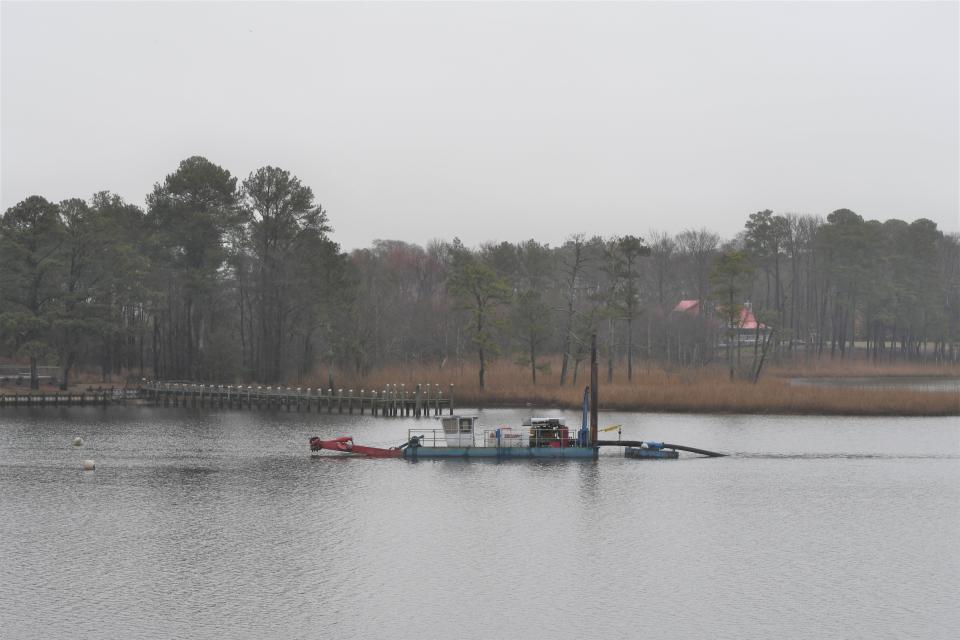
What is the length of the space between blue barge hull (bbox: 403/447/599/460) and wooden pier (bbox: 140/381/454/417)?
79.1 feet

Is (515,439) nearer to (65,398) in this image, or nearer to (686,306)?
(65,398)

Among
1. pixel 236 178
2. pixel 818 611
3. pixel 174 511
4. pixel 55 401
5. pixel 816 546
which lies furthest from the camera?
pixel 236 178

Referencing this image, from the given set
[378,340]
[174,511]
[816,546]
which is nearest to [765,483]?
[816,546]

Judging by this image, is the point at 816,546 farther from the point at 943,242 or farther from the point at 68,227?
the point at 943,242

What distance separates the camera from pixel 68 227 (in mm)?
103188

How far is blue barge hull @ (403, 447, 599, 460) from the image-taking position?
62.7 metres

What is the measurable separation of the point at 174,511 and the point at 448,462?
19.5 m

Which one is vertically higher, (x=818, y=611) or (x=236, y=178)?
(x=236, y=178)

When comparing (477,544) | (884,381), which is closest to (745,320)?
(884,381)

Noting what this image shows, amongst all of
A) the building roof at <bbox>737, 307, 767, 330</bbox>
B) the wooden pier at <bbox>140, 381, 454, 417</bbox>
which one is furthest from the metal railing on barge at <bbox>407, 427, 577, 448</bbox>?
the building roof at <bbox>737, 307, 767, 330</bbox>

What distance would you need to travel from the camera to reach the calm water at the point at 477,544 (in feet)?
108

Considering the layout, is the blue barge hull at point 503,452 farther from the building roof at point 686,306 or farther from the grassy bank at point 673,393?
the building roof at point 686,306

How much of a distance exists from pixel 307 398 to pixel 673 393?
34371 millimetres

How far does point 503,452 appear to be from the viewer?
2479 inches
